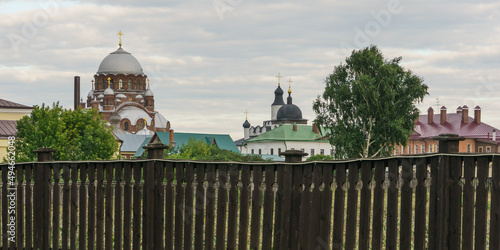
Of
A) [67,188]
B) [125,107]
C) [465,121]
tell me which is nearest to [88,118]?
[67,188]

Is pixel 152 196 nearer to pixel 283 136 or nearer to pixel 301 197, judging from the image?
pixel 301 197

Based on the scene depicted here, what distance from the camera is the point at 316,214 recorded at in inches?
236

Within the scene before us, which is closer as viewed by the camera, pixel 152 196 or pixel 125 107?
pixel 152 196

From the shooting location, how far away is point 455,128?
6569 cm

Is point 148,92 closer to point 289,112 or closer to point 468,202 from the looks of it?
point 289,112

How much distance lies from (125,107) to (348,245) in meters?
90.7

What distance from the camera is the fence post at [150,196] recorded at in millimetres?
6883

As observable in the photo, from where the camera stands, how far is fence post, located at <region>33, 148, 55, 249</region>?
766 cm

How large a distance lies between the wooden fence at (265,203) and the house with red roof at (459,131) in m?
58.9

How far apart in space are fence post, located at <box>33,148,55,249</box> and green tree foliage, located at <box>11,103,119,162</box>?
24.1 m

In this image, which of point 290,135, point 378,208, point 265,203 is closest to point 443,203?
point 378,208

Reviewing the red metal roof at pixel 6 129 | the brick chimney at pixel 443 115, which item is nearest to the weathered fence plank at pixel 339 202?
the red metal roof at pixel 6 129

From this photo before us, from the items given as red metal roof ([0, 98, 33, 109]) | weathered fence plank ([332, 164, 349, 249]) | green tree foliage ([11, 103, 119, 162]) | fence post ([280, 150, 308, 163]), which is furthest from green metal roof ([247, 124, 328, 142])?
weathered fence plank ([332, 164, 349, 249])

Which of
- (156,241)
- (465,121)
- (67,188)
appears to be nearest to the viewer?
(156,241)
